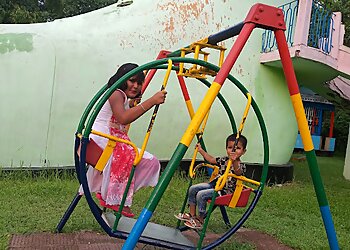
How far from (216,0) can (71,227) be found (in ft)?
16.2

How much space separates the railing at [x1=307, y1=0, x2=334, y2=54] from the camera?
7.67 metres

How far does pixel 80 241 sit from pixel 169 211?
1.58 metres

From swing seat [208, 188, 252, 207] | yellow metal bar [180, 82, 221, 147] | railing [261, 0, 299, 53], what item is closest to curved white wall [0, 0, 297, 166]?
railing [261, 0, 299, 53]

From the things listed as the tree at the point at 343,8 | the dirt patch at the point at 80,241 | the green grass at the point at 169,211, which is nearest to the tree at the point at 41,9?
the tree at the point at 343,8

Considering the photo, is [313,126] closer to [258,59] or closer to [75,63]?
[258,59]

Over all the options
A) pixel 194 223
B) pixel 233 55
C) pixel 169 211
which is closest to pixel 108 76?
pixel 169 211

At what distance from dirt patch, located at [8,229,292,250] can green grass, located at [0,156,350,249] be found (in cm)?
11

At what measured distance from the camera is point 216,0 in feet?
26.0

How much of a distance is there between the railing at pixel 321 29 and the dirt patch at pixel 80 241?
4.20 meters

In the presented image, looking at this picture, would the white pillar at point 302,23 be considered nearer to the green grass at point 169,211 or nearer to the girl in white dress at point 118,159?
the green grass at point 169,211

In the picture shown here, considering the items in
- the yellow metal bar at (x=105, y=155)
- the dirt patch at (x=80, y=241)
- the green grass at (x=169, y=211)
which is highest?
the yellow metal bar at (x=105, y=155)

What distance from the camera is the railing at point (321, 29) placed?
7671 mm

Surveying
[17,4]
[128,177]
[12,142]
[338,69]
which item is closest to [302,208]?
[338,69]

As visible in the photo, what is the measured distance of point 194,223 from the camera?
3.71 metres
